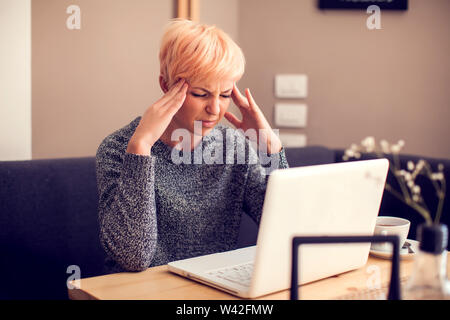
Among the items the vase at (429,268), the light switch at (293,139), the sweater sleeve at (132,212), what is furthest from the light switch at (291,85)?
the vase at (429,268)

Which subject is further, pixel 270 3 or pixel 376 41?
pixel 270 3

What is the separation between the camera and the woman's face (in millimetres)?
1252

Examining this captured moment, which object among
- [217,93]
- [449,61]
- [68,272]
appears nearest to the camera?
[217,93]

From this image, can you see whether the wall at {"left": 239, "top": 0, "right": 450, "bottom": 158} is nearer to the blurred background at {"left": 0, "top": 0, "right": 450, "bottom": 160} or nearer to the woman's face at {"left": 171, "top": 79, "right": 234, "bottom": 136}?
the blurred background at {"left": 0, "top": 0, "right": 450, "bottom": 160}

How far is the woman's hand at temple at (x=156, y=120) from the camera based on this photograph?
1.18 meters

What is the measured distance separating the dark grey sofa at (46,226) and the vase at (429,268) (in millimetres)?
1082

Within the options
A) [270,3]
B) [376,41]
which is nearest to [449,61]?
[376,41]

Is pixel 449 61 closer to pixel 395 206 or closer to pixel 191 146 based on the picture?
pixel 395 206

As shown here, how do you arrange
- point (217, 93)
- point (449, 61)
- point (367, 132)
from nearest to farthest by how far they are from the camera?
point (217, 93), point (449, 61), point (367, 132)

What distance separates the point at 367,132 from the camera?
2.43 m

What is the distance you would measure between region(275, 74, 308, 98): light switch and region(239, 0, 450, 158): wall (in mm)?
27

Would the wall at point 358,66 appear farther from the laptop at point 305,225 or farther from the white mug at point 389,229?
the laptop at point 305,225

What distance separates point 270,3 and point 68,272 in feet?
5.27

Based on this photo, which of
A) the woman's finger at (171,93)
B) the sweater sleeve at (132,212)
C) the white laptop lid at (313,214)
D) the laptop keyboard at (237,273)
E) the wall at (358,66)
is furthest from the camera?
the wall at (358,66)
